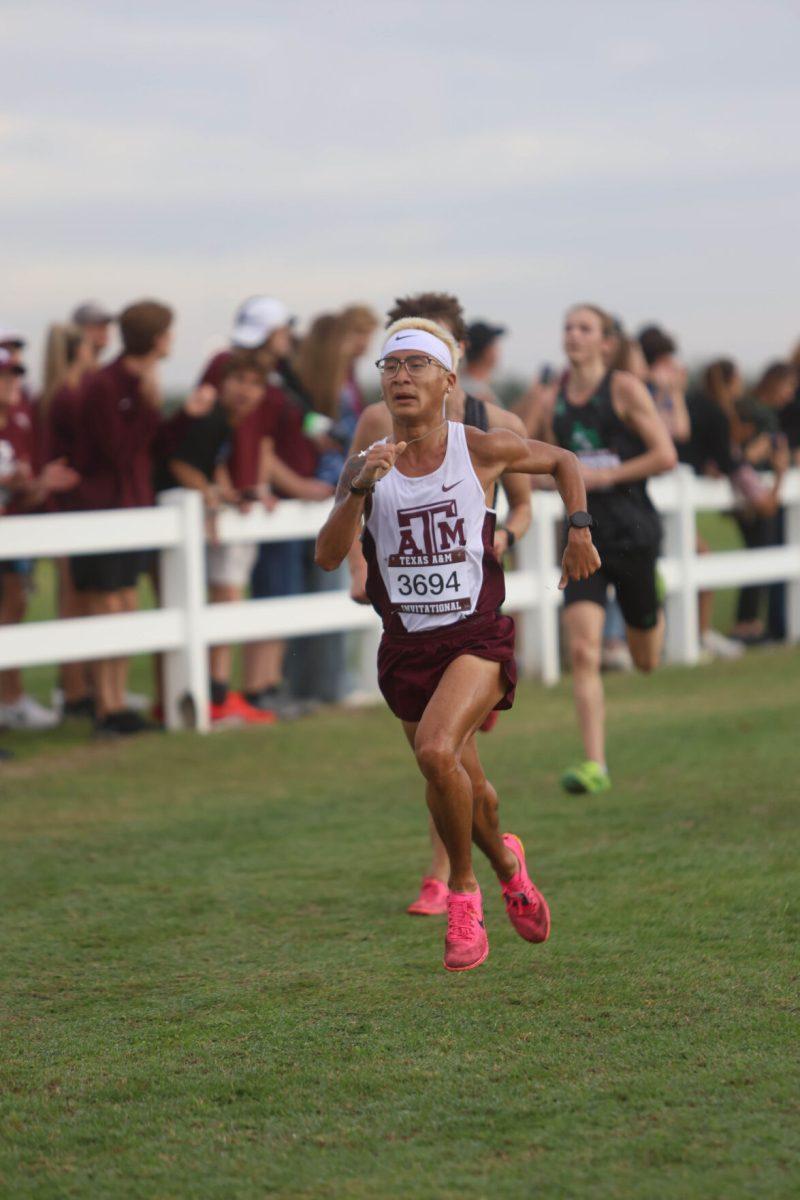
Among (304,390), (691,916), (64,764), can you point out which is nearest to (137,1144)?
(691,916)

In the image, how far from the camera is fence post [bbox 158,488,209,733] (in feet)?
36.3

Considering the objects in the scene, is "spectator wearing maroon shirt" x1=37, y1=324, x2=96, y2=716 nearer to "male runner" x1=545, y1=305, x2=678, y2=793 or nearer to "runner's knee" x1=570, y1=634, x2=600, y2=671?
"male runner" x1=545, y1=305, x2=678, y2=793

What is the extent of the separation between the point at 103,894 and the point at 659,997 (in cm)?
266

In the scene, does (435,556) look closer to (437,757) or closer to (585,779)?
(437,757)

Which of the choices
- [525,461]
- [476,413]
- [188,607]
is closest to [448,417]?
[476,413]

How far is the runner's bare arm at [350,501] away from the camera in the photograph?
204 inches

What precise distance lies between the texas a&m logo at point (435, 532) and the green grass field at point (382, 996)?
1.32 m

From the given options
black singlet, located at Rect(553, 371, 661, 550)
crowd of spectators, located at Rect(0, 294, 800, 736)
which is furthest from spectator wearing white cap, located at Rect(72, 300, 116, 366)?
black singlet, located at Rect(553, 371, 661, 550)

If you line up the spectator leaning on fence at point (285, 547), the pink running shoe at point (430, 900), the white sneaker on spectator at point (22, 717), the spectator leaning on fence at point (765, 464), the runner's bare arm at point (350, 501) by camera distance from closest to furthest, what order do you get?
the runner's bare arm at point (350, 501) → the pink running shoe at point (430, 900) → the white sneaker on spectator at point (22, 717) → the spectator leaning on fence at point (285, 547) → the spectator leaning on fence at point (765, 464)

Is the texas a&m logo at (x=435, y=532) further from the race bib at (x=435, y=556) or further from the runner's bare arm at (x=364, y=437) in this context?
the runner's bare arm at (x=364, y=437)

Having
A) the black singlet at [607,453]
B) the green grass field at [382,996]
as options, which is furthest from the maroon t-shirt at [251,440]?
the black singlet at [607,453]

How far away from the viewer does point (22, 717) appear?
11.5 m

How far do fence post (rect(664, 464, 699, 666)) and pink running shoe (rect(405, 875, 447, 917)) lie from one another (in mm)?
7963

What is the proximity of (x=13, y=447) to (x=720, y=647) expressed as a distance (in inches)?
258
